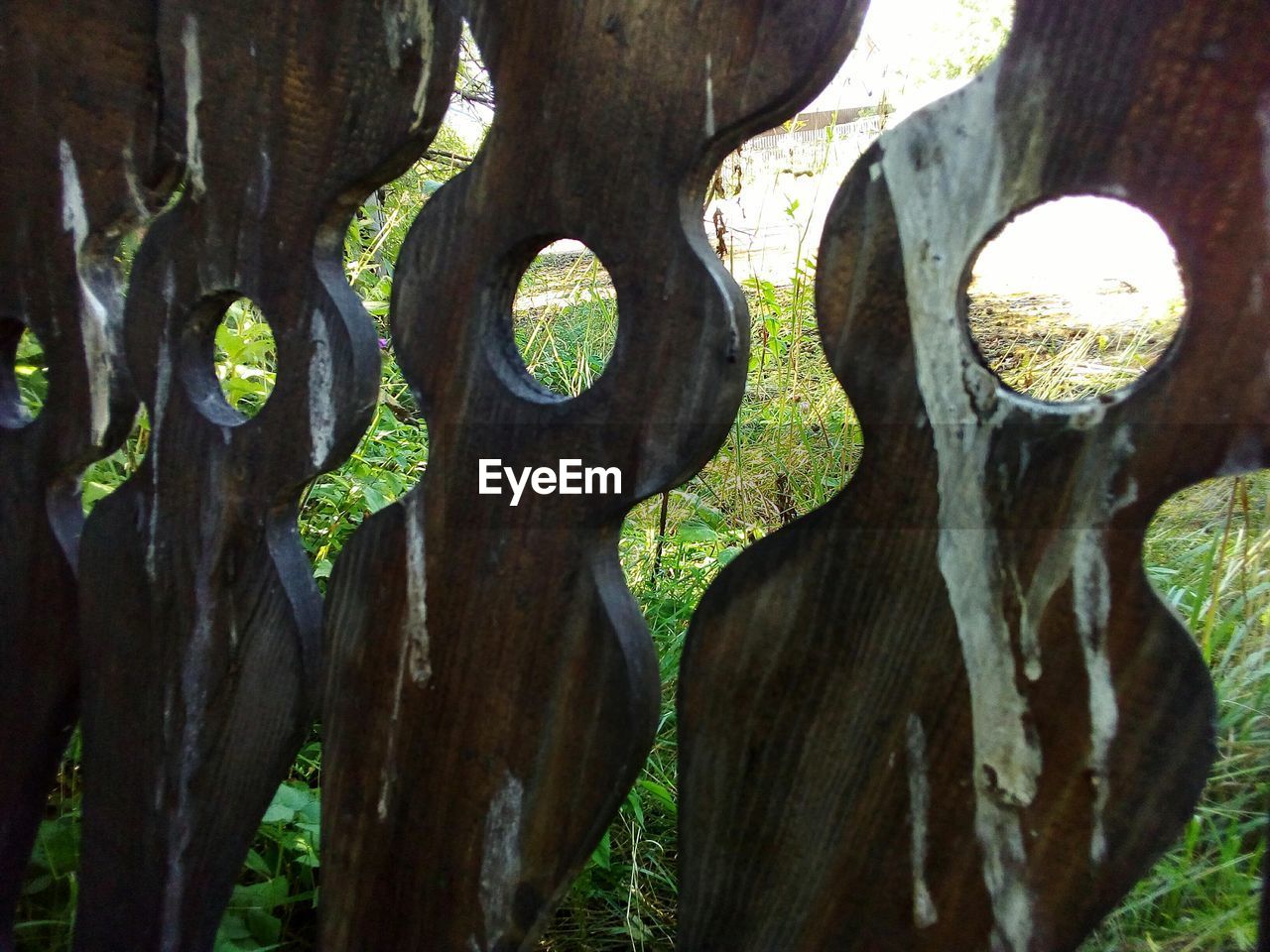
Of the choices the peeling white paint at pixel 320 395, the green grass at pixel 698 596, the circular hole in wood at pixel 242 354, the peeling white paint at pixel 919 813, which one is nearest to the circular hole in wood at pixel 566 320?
the green grass at pixel 698 596

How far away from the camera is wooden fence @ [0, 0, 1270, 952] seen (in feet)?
1.79

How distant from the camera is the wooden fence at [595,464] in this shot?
0.54 metres

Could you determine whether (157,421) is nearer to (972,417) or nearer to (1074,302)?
(972,417)

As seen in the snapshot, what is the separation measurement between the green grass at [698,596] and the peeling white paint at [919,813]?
60cm

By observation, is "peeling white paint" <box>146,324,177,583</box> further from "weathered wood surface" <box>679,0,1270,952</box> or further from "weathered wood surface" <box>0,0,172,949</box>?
"weathered wood surface" <box>679,0,1270,952</box>

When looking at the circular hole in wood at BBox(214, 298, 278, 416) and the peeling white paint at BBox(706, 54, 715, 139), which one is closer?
the peeling white paint at BBox(706, 54, 715, 139)

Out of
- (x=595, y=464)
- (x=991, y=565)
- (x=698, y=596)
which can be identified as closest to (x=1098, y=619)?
(x=991, y=565)

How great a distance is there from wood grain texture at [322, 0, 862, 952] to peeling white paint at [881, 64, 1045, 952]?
96 mm

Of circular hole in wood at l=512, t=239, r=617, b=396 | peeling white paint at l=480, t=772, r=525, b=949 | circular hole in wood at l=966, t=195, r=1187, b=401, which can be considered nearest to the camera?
peeling white paint at l=480, t=772, r=525, b=949

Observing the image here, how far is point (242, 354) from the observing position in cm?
170

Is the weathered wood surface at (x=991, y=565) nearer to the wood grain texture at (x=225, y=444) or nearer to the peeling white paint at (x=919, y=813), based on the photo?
the peeling white paint at (x=919, y=813)

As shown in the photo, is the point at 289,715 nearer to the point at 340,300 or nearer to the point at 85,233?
the point at 340,300

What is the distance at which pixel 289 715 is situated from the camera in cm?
87

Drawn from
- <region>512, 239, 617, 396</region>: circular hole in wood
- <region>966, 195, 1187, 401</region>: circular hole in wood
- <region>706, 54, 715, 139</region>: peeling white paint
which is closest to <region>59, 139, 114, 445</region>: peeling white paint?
<region>706, 54, 715, 139</region>: peeling white paint
